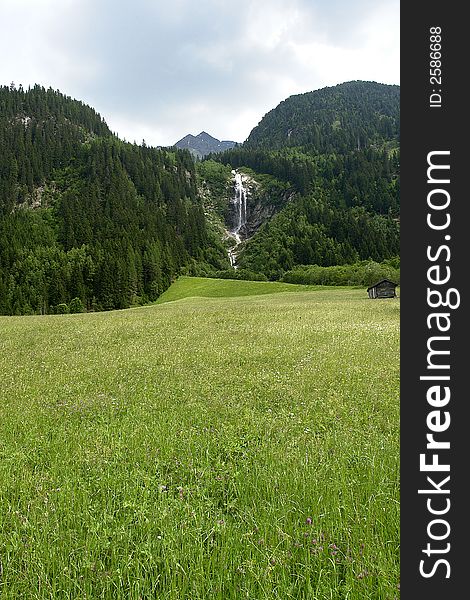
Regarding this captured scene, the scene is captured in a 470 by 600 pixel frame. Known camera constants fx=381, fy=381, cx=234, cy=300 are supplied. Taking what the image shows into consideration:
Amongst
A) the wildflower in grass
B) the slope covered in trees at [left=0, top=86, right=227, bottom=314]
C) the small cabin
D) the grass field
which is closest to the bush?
the small cabin

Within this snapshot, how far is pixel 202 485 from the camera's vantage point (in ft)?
21.2

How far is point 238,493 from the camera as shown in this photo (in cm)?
598

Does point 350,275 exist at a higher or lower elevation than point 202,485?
higher

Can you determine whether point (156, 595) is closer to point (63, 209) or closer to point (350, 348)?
point (350, 348)

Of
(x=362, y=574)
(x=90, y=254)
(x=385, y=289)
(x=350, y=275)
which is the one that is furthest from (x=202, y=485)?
(x=90, y=254)

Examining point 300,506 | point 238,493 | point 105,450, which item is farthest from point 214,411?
point 300,506

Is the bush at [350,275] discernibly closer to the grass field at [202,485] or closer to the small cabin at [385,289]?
the small cabin at [385,289]

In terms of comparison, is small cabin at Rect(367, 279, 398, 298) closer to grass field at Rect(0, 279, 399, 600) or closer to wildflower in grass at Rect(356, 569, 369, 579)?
grass field at Rect(0, 279, 399, 600)

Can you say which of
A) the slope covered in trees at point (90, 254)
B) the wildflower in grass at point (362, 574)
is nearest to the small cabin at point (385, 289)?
the wildflower in grass at point (362, 574)

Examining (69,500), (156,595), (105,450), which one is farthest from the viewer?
(105,450)

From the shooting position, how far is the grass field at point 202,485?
166 inches

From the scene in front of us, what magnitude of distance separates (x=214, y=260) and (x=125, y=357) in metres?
172

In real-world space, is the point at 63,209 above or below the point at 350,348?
above

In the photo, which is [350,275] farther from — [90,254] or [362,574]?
[362,574]
